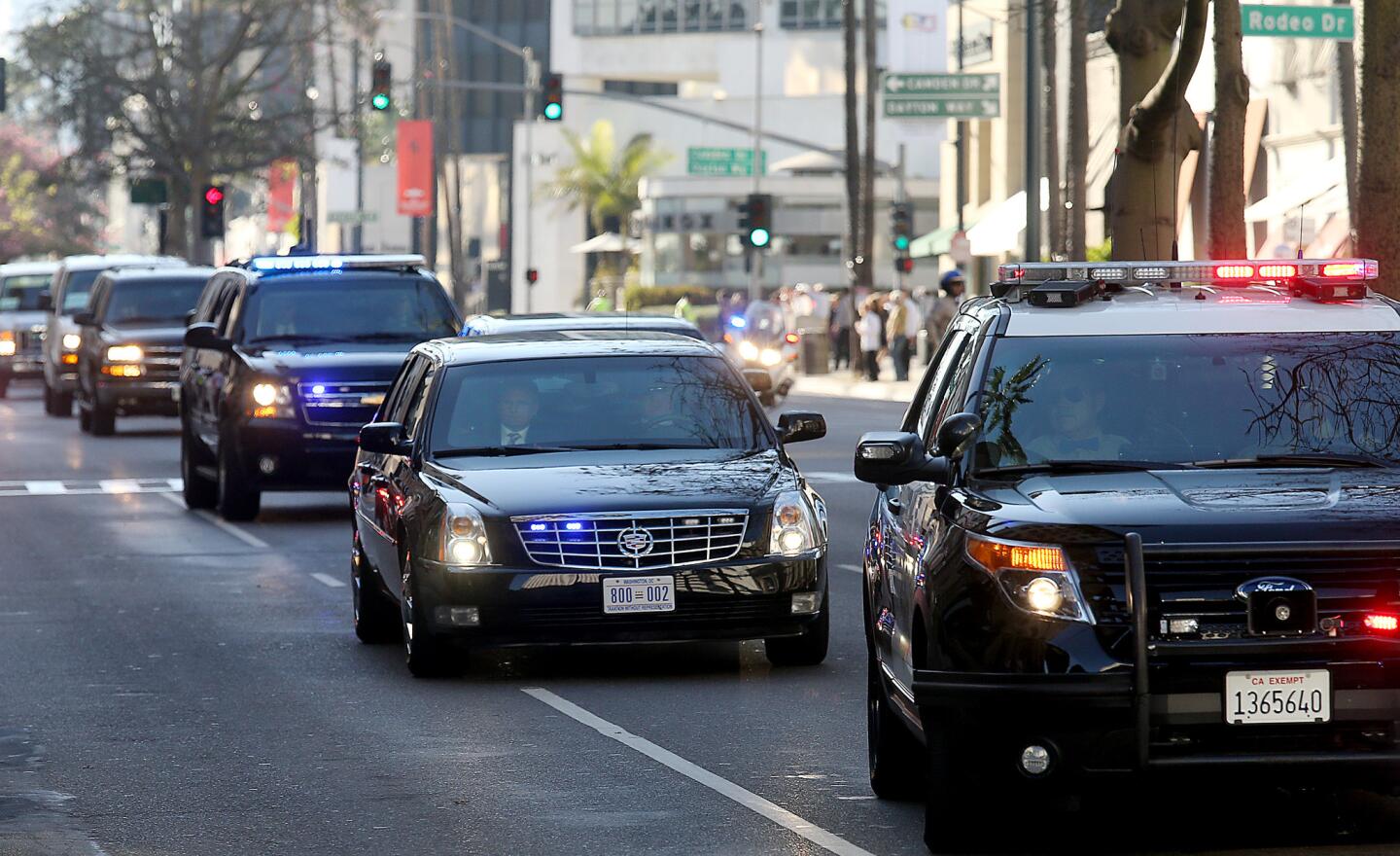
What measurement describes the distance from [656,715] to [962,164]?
191 ft

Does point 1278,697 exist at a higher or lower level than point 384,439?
lower

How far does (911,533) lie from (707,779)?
59.4 inches

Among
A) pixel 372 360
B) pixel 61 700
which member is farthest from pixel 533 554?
pixel 372 360

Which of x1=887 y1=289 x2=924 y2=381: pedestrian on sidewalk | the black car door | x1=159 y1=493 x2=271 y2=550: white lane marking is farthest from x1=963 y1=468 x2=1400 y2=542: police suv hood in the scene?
x1=887 y1=289 x2=924 y2=381: pedestrian on sidewalk

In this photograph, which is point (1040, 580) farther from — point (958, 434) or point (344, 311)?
point (344, 311)

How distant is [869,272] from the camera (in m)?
58.5

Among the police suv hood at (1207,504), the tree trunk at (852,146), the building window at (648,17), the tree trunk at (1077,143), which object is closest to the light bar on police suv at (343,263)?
the tree trunk at (1077,143)

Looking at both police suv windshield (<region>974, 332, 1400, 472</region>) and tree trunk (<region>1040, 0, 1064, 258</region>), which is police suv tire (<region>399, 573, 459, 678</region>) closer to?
police suv windshield (<region>974, 332, 1400, 472</region>)

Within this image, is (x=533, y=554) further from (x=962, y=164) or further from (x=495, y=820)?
(x=962, y=164)

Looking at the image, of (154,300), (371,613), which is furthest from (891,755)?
(154,300)

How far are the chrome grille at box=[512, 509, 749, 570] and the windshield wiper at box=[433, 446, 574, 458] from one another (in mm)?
1010

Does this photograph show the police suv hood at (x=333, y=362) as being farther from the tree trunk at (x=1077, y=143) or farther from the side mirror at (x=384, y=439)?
the tree trunk at (x=1077, y=143)

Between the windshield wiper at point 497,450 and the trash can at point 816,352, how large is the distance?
44909 millimetres

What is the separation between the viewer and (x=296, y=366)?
21.6 m
